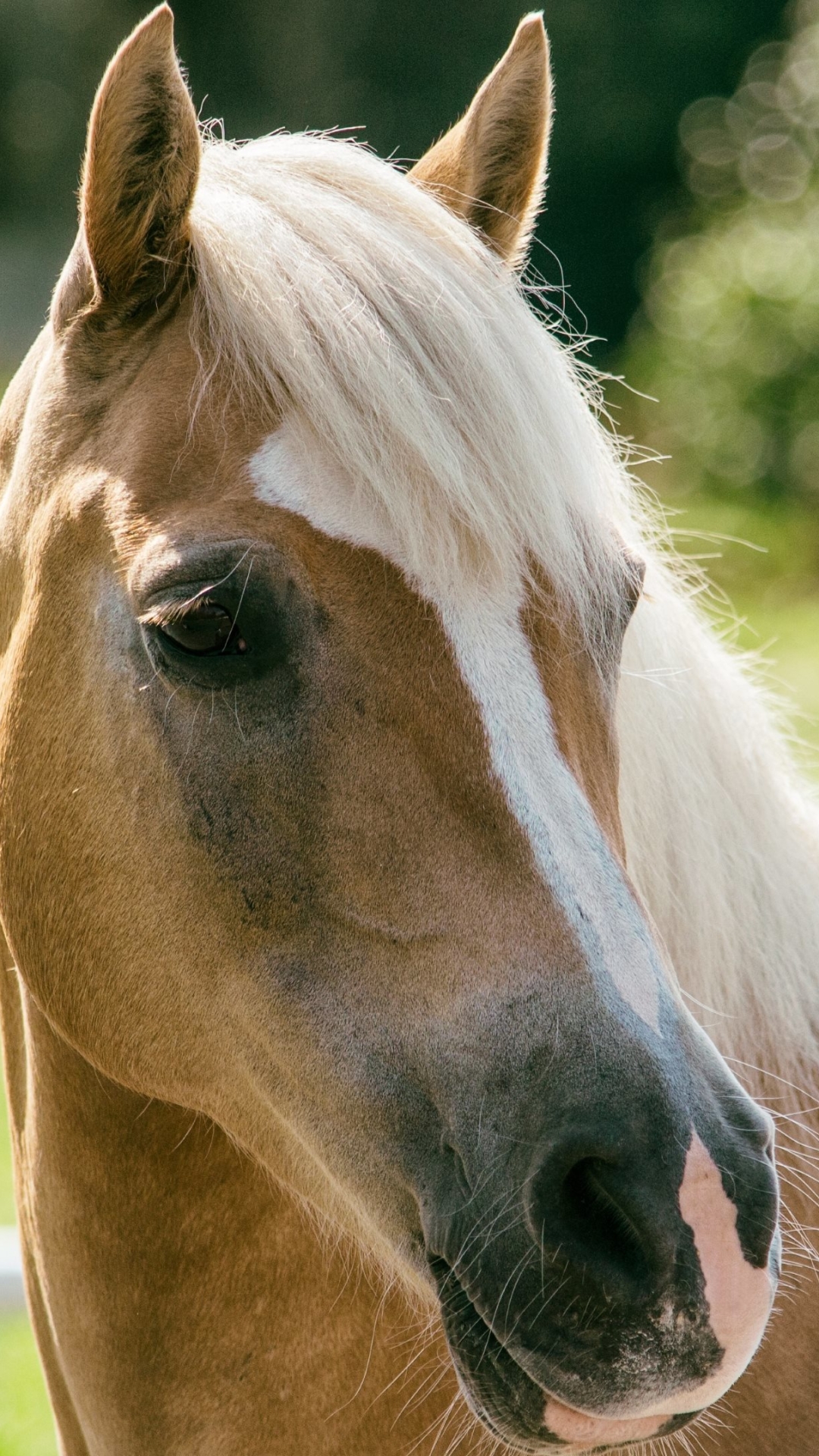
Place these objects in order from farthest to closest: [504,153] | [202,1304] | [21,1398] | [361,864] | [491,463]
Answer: [21,1398] < [504,153] < [202,1304] < [491,463] < [361,864]

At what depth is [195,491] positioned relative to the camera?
1.48 m

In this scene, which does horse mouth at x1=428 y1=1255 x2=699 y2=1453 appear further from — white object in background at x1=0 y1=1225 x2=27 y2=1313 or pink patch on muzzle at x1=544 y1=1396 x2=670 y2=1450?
white object in background at x1=0 y1=1225 x2=27 y2=1313

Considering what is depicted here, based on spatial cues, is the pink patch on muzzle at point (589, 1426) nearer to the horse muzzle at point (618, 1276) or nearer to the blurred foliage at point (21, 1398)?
the horse muzzle at point (618, 1276)

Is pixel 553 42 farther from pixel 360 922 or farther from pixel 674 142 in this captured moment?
pixel 360 922

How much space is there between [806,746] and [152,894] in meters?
1.28

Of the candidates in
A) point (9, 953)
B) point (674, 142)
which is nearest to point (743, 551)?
point (674, 142)

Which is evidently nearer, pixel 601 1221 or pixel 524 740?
pixel 601 1221

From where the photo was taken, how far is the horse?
127 centimetres

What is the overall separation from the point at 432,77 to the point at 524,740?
941 inches

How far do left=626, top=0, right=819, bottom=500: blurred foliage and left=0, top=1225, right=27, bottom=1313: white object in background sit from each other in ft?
39.7

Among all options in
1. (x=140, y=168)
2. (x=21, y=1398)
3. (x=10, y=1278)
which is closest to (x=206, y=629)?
(x=140, y=168)

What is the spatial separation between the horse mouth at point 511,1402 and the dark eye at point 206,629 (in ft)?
2.16

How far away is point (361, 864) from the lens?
137 centimetres

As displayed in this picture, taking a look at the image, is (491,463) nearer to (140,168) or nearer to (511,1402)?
(140,168)
